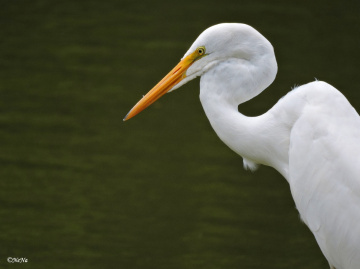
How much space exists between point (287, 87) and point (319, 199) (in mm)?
5092

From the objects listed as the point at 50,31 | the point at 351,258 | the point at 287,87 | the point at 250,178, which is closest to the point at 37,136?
the point at 250,178

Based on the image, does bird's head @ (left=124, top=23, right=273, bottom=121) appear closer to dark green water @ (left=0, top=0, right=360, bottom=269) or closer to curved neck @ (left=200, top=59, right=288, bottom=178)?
curved neck @ (left=200, top=59, right=288, bottom=178)

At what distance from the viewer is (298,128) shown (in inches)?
177

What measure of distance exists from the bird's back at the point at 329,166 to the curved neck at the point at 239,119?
13 cm

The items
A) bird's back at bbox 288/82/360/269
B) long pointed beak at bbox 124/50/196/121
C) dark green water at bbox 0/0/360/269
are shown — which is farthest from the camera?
dark green water at bbox 0/0/360/269

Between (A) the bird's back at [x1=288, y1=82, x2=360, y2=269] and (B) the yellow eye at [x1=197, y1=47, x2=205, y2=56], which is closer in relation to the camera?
(A) the bird's back at [x1=288, y1=82, x2=360, y2=269]

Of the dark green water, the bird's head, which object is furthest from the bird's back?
the dark green water

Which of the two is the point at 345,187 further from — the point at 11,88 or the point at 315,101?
the point at 11,88

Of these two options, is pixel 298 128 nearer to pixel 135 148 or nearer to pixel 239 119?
pixel 239 119

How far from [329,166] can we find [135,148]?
385 cm

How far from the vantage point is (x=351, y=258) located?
4.52 meters

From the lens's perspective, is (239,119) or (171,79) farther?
(171,79)

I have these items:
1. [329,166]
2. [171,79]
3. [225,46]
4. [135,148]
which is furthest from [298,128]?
[135,148]

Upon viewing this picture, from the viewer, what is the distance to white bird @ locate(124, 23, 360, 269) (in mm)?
4410
